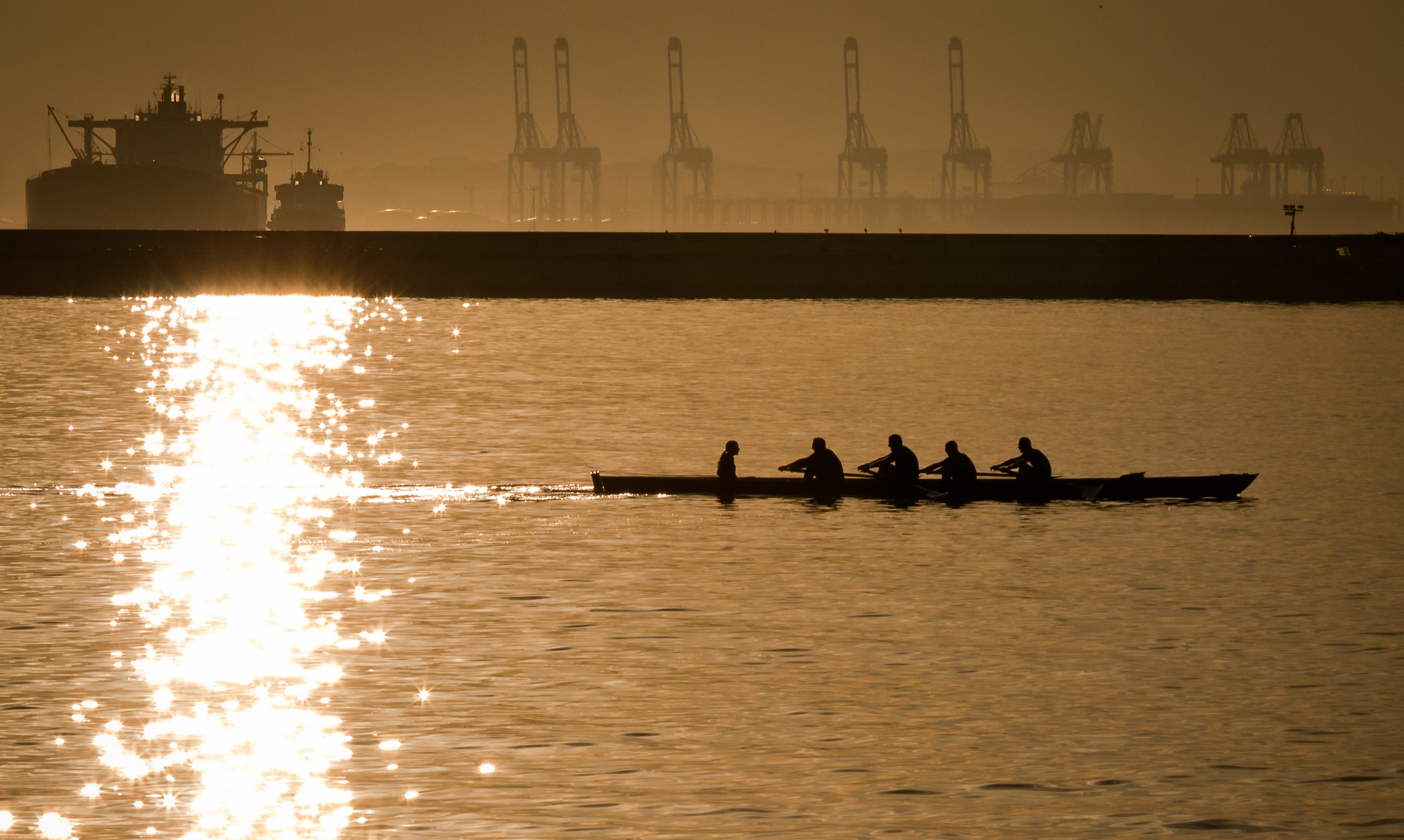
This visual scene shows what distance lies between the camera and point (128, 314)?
167625 millimetres

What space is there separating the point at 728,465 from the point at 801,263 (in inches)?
3935

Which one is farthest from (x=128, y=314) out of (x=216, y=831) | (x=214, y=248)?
(x=216, y=831)

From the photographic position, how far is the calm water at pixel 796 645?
15047mm

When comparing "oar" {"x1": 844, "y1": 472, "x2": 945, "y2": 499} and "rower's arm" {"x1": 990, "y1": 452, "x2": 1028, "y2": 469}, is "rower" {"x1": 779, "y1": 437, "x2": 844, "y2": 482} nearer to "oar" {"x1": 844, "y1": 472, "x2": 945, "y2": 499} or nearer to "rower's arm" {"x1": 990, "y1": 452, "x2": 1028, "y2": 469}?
"oar" {"x1": 844, "y1": 472, "x2": 945, "y2": 499}

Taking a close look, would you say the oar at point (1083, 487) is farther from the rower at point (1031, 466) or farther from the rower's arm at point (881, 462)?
the rower's arm at point (881, 462)

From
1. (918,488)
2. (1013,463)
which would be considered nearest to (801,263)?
(1013,463)

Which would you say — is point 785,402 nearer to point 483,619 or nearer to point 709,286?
point 483,619

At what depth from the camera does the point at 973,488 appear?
109 ft

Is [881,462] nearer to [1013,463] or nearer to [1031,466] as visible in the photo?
[1013,463]

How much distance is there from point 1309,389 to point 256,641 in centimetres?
5994

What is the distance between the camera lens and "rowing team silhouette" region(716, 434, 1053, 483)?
3278 cm

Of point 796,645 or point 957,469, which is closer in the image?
point 796,645

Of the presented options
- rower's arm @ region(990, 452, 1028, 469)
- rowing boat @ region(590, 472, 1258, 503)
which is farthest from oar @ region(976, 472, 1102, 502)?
rower's arm @ region(990, 452, 1028, 469)

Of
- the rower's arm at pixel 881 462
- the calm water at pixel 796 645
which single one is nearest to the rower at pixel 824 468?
the rower's arm at pixel 881 462
